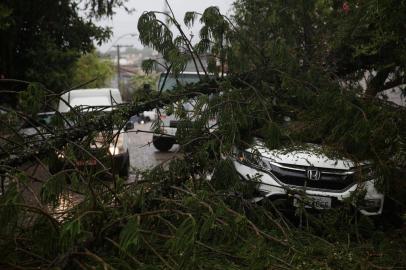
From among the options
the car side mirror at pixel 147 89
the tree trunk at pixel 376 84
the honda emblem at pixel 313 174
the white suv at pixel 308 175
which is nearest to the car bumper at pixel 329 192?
the white suv at pixel 308 175

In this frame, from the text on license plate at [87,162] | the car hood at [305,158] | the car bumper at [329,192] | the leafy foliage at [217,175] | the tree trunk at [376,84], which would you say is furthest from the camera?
the tree trunk at [376,84]

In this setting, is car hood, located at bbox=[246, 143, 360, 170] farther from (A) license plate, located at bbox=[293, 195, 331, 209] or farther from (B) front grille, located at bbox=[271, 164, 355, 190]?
(A) license plate, located at bbox=[293, 195, 331, 209]

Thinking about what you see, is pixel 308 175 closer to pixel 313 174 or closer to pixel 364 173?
pixel 313 174

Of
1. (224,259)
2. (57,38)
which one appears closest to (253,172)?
(224,259)

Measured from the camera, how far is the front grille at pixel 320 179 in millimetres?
5902

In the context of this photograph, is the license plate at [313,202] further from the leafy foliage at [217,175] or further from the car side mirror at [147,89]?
the car side mirror at [147,89]

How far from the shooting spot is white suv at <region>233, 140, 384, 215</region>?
5711mm

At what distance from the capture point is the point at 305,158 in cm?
591

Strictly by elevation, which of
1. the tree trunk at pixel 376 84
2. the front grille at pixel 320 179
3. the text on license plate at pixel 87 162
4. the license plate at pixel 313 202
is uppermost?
the tree trunk at pixel 376 84

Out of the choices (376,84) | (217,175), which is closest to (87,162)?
(217,175)

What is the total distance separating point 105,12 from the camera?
15062 millimetres

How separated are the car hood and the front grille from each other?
54mm

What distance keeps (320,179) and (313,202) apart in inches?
21.1

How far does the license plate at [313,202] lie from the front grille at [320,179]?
23 centimetres
